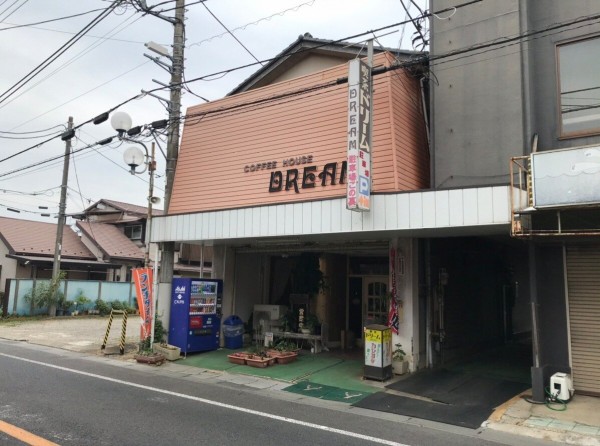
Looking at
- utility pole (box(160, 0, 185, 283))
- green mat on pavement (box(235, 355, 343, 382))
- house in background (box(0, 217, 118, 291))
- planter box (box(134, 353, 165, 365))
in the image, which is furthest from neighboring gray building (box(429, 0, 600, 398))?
house in background (box(0, 217, 118, 291))

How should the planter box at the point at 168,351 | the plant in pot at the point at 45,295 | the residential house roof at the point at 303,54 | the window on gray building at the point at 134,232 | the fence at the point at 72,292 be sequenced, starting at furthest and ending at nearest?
the window on gray building at the point at 134,232, the plant in pot at the point at 45,295, the fence at the point at 72,292, the residential house roof at the point at 303,54, the planter box at the point at 168,351

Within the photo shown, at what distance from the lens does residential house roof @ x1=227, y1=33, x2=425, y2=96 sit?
1311 centimetres

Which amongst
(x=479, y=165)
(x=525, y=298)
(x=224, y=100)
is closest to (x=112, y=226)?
(x=224, y=100)

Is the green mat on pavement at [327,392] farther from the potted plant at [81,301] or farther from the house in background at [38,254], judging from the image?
the house in background at [38,254]

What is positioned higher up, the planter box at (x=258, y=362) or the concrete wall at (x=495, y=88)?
the concrete wall at (x=495, y=88)

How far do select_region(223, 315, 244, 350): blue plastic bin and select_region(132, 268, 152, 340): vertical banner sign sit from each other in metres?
2.37

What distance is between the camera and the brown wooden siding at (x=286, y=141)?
36.6ft

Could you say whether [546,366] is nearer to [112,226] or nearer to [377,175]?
[377,175]

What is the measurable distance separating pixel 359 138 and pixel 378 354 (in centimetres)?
473

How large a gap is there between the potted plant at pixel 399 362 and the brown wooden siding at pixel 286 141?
383cm

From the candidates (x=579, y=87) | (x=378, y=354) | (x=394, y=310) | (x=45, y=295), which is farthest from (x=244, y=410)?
(x=45, y=295)

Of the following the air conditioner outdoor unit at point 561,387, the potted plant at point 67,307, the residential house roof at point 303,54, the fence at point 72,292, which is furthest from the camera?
the potted plant at point 67,307

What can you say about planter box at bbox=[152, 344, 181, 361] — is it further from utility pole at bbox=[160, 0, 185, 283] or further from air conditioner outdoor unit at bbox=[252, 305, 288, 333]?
air conditioner outdoor unit at bbox=[252, 305, 288, 333]

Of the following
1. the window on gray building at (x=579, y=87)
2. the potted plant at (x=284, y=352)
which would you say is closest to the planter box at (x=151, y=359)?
the potted plant at (x=284, y=352)
